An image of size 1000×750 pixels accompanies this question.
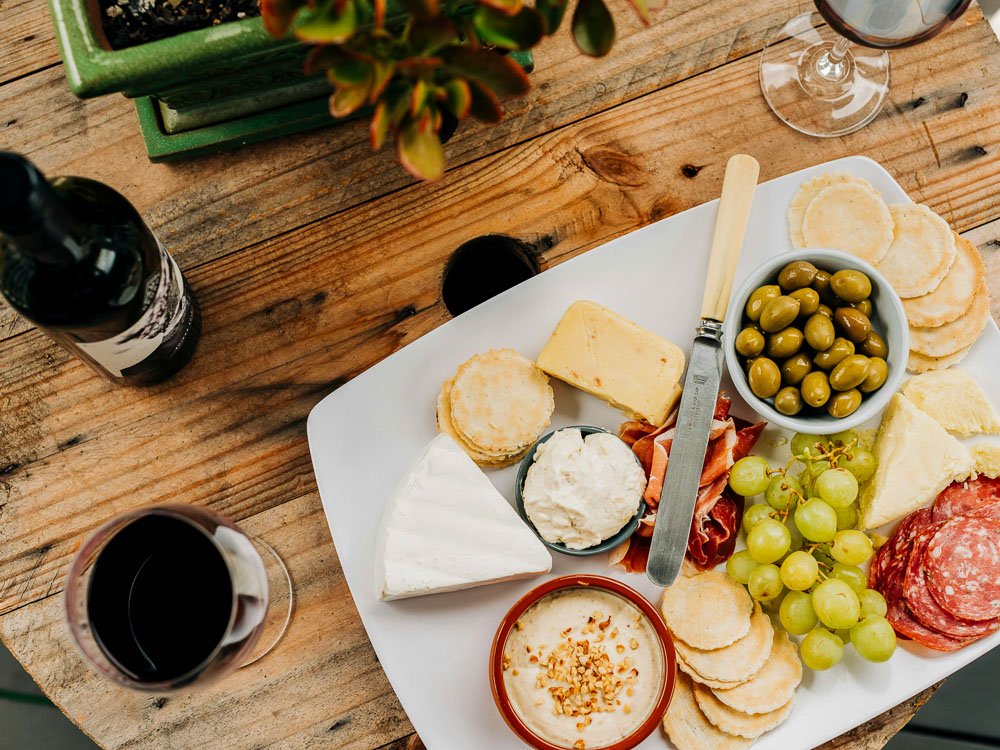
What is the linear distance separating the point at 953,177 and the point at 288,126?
105 cm

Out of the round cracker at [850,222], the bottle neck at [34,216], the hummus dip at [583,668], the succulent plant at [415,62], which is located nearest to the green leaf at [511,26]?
the succulent plant at [415,62]

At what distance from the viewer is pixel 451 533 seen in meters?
1.13

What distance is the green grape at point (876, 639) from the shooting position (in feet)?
3.48

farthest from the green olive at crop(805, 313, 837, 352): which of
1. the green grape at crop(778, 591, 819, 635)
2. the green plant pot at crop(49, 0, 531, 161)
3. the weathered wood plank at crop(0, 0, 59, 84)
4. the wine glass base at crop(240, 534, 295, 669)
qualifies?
the weathered wood plank at crop(0, 0, 59, 84)

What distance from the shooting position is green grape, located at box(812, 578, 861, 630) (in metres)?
1.05

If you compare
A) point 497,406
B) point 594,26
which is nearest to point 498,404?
point 497,406

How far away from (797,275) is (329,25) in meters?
0.72

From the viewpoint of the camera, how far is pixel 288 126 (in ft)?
3.97

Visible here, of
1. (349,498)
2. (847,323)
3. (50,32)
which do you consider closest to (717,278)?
(847,323)

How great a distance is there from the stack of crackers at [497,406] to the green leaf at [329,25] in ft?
1.82

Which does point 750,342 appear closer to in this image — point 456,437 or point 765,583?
point 765,583

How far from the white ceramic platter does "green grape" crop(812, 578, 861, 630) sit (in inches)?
4.7

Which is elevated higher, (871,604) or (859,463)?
(859,463)

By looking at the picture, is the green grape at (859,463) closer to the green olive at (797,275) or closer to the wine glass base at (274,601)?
the green olive at (797,275)
